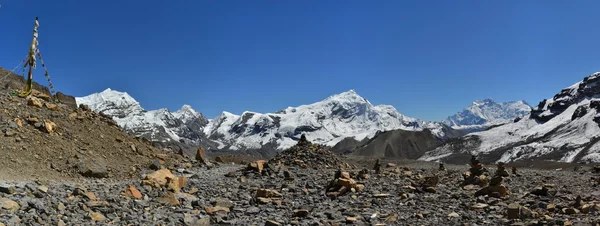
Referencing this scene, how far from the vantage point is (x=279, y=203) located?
19.6m

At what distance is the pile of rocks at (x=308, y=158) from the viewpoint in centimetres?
3547

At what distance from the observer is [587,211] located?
17656 millimetres

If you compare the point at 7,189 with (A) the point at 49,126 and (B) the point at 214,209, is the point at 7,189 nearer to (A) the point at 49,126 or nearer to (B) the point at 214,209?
(B) the point at 214,209

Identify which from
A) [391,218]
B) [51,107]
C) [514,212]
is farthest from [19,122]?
[514,212]

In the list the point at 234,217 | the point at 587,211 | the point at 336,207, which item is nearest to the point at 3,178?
the point at 234,217

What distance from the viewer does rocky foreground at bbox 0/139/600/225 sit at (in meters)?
14.0

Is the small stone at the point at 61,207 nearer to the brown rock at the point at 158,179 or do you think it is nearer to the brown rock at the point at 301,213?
the brown rock at the point at 158,179

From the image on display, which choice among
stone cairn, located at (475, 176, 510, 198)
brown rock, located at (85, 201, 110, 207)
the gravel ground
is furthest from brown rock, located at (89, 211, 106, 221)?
stone cairn, located at (475, 176, 510, 198)

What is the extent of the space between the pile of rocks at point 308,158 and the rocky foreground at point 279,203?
827cm

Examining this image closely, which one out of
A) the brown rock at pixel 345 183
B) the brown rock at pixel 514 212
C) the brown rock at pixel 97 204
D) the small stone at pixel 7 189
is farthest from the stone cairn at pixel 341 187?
the small stone at pixel 7 189

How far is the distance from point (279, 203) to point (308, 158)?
17.3 meters

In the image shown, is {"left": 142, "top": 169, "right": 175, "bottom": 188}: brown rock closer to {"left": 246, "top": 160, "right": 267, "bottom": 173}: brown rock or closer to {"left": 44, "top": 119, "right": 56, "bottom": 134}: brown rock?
{"left": 44, "top": 119, "right": 56, "bottom": 134}: brown rock

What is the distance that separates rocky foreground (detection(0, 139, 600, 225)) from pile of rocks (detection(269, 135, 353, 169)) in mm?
8274

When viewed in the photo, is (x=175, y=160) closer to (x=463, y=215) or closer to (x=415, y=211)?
(x=415, y=211)
